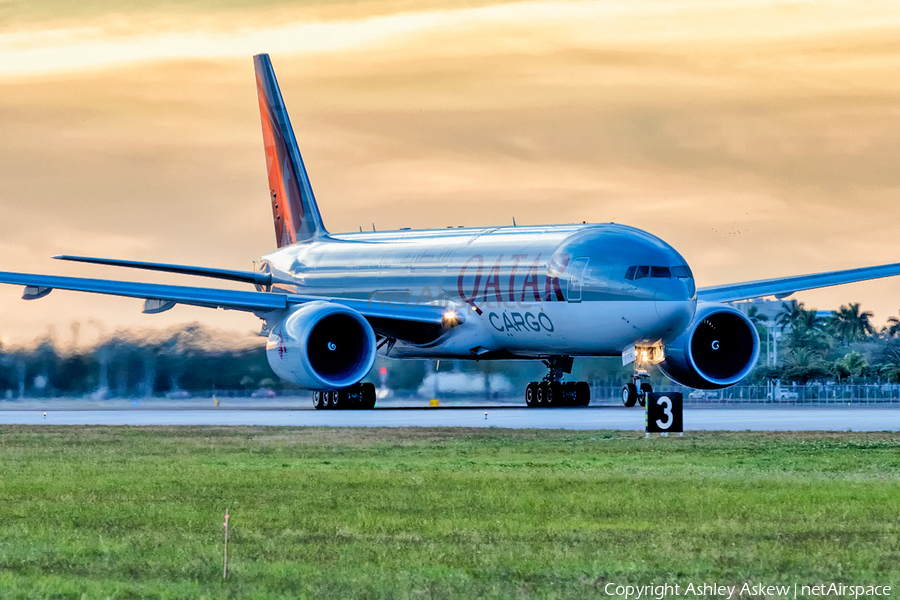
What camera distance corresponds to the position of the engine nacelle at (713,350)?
3738 cm

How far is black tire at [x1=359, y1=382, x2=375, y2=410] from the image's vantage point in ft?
128

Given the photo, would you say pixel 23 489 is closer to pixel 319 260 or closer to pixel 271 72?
pixel 319 260

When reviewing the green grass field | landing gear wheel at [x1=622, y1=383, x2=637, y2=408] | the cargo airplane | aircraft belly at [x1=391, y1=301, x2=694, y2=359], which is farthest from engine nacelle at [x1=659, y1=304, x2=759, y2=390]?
the green grass field

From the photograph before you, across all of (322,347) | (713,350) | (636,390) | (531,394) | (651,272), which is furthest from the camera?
(531,394)

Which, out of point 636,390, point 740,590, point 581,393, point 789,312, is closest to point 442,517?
point 740,590

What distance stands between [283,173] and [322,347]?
12.7 meters

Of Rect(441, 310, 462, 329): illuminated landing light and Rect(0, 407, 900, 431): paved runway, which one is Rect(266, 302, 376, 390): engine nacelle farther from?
Rect(441, 310, 462, 329): illuminated landing light

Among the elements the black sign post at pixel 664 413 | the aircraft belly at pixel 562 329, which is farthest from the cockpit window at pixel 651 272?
the black sign post at pixel 664 413

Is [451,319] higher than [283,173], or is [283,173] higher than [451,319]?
[283,173]

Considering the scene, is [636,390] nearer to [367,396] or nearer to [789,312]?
[367,396]

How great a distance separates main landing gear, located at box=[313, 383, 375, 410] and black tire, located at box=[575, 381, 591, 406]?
5.14 metres

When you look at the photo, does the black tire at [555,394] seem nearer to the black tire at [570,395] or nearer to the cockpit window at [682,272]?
the black tire at [570,395]

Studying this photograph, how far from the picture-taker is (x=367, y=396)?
3928 cm

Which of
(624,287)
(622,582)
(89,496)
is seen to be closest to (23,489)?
(89,496)
